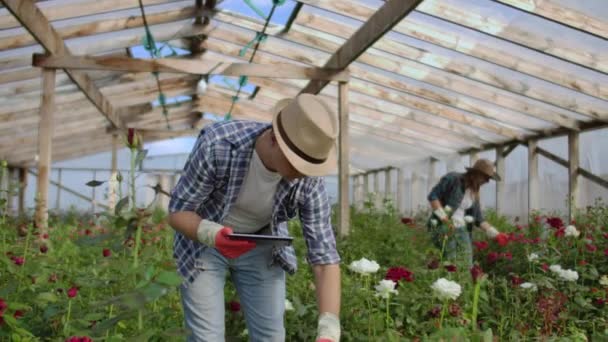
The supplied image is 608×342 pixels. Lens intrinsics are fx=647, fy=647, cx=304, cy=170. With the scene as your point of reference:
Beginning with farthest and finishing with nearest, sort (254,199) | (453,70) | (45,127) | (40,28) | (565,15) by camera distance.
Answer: (453,70)
(45,127)
(40,28)
(565,15)
(254,199)

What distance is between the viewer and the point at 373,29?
5.54 meters

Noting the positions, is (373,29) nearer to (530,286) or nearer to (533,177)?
(530,286)

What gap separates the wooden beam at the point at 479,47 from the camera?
6113mm

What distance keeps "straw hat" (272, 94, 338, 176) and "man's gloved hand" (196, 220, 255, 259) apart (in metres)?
0.33

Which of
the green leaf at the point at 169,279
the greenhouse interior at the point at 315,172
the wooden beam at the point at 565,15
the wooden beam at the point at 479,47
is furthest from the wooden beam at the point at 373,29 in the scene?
the green leaf at the point at 169,279

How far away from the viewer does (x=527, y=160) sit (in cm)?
1038

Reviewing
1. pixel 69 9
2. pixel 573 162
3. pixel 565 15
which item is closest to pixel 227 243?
pixel 565 15

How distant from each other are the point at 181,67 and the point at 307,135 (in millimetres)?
5004

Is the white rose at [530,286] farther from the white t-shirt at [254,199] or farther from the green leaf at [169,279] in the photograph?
the green leaf at [169,279]

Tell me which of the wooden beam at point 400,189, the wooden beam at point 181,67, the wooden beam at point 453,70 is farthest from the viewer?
the wooden beam at point 400,189

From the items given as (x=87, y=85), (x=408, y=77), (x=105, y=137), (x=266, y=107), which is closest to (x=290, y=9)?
(x=408, y=77)

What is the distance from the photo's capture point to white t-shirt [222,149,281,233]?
227cm

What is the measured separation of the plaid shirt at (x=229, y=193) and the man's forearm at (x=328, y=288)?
3 cm

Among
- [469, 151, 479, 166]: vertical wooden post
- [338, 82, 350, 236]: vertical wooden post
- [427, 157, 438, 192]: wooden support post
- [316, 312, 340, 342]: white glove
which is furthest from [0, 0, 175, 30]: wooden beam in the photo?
[427, 157, 438, 192]: wooden support post
